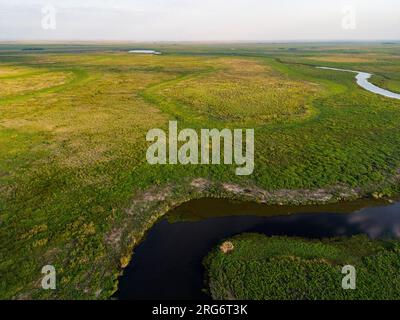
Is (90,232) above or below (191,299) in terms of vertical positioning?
above

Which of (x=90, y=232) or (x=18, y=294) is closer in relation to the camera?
(x=18, y=294)

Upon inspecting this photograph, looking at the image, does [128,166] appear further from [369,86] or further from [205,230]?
[369,86]

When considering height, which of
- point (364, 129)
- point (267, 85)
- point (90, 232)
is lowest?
point (90, 232)

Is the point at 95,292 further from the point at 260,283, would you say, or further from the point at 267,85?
the point at 267,85
